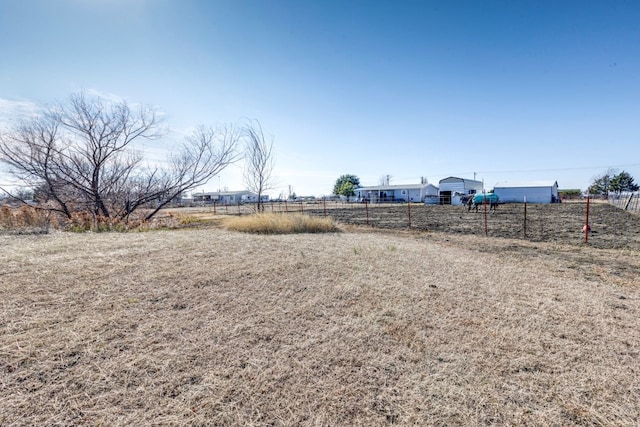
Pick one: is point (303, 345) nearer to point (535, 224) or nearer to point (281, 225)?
point (281, 225)

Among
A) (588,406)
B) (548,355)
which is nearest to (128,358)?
(588,406)

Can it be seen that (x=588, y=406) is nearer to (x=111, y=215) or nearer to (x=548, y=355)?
(x=548, y=355)

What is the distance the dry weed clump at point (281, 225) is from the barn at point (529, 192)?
3242 centimetres

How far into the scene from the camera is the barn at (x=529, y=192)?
3175 cm

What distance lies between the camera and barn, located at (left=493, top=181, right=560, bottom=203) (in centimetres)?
3175

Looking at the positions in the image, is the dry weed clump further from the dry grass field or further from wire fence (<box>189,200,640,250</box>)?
wire fence (<box>189,200,640,250</box>)

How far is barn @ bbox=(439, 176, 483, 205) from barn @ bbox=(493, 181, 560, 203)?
287 centimetres

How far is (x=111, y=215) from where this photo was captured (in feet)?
29.9

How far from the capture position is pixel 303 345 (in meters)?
2.04

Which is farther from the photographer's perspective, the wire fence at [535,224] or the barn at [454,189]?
the barn at [454,189]

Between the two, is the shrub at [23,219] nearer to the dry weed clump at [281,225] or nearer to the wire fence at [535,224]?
the dry weed clump at [281,225]

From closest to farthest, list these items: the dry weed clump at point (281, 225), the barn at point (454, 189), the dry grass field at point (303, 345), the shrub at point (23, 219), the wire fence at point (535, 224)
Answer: the dry grass field at point (303, 345) < the shrub at point (23, 219) < the dry weed clump at point (281, 225) < the wire fence at point (535, 224) < the barn at point (454, 189)

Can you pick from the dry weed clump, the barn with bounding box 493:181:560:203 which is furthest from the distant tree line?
the dry weed clump

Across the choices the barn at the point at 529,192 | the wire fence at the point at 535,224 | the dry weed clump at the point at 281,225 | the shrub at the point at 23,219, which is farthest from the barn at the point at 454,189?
the shrub at the point at 23,219
